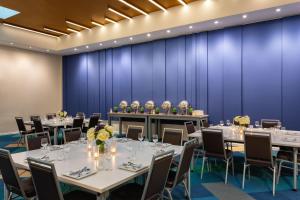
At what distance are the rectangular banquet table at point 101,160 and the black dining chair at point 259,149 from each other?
1.17m

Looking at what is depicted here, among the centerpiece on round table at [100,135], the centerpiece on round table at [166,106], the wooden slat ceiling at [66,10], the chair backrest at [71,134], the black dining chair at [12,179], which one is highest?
the wooden slat ceiling at [66,10]

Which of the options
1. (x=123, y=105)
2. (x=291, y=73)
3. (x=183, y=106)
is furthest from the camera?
(x=123, y=105)

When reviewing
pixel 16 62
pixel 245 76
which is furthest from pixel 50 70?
pixel 245 76

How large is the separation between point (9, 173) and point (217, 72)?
239 inches

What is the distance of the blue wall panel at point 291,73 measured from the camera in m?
5.92

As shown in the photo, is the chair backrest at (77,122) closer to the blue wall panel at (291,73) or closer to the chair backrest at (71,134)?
the chair backrest at (71,134)

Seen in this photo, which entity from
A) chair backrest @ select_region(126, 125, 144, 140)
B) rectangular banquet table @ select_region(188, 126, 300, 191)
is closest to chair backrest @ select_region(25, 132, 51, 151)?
chair backrest @ select_region(126, 125, 144, 140)

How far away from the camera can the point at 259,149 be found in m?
3.57

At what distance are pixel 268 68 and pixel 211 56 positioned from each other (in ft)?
5.47

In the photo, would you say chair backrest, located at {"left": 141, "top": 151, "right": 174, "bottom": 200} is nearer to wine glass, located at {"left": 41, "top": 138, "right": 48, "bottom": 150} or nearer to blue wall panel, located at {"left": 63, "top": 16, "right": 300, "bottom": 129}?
wine glass, located at {"left": 41, "top": 138, "right": 48, "bottom": 150}

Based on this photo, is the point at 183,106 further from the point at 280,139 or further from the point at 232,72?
the point at 280,139

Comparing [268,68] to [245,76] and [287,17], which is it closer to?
[245,76]

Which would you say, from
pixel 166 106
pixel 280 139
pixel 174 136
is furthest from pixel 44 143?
pixel 166 106

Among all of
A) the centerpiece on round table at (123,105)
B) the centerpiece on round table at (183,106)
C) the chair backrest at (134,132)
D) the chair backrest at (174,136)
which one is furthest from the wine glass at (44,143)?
the centerpiece on round table at (123,105)
